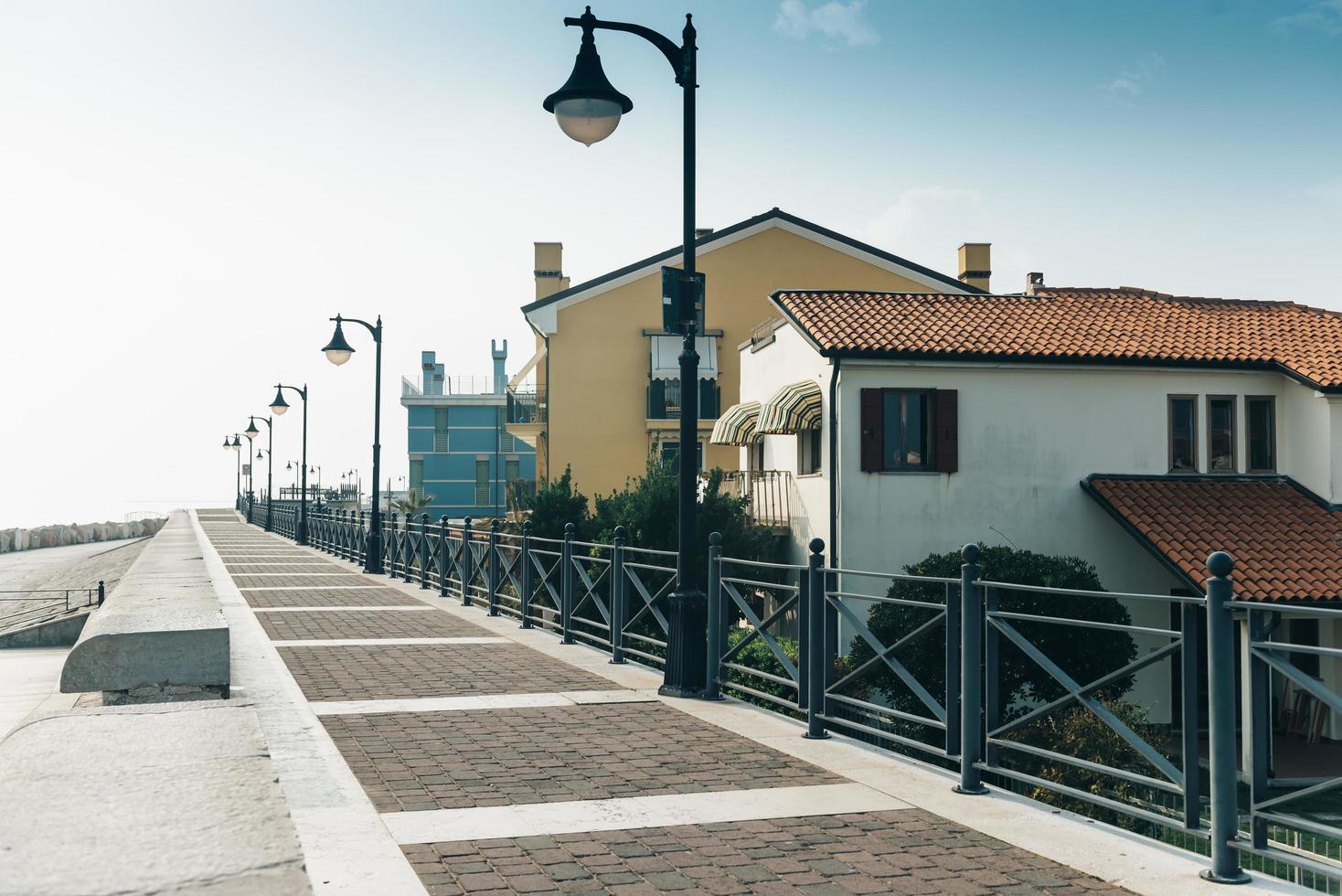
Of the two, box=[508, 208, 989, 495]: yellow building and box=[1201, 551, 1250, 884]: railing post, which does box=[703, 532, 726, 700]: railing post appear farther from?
box=[508, 208, 989, 495]: yellow building

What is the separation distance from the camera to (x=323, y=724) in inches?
328

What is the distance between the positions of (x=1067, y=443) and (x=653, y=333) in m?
17.4

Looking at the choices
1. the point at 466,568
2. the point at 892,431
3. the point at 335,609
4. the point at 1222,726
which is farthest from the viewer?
the point at 892,431

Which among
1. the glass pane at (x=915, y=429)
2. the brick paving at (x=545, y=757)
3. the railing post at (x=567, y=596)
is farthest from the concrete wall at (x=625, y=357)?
the brick paving at (x=545, y=757)

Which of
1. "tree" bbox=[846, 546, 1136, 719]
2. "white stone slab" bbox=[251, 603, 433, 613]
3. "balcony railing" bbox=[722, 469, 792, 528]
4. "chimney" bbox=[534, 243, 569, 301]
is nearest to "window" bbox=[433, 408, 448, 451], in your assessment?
"chimney" bbox=[534, 243, 569, 301]

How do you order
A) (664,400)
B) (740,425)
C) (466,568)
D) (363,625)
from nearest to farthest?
(363,625) → (466,568) → (740,425) → (664,400)

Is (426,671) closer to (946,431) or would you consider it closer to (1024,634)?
(1024,634)

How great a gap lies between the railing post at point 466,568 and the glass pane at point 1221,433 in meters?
17.7

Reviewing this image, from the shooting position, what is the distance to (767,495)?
29.7 metres

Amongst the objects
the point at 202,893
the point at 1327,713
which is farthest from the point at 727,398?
the point at 202,893

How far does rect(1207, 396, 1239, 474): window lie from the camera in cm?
2739

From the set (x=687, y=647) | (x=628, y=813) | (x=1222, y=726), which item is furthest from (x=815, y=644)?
(x=1222, y=726)

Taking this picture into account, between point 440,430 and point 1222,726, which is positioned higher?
point 440,430

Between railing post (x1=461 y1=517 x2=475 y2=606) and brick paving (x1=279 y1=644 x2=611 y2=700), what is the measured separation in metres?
5.66
